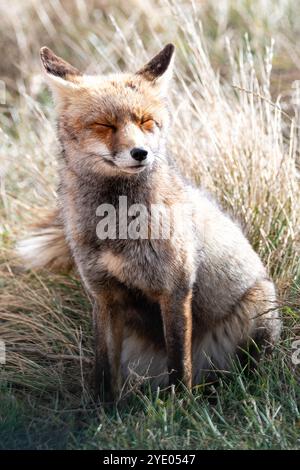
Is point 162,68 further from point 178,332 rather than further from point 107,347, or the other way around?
point 107,347

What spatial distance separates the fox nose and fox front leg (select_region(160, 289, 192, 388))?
2.65 ft

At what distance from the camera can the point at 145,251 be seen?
167 inches

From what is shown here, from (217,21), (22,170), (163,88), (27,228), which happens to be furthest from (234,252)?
(217,21)

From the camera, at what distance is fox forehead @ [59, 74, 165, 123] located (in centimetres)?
409

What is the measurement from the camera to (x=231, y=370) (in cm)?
481

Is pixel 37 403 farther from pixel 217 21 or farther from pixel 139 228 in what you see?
pixel 217 21

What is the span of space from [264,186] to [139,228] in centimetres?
167

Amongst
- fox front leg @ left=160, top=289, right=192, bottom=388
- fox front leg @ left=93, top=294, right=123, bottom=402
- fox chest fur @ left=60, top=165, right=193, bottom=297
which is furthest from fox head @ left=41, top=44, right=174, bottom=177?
fox front leg @ left=93, top=294, right=123, bottom=402

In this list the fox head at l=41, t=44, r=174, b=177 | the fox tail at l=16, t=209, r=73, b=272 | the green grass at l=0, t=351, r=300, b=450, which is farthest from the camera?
the fox tail at l=16, t=209, r=73, b=272

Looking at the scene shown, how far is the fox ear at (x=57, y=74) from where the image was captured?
4242mm

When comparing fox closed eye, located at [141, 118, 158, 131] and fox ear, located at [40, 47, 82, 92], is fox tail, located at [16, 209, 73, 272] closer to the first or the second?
fox ear, located at [40, 47, 82, 92]

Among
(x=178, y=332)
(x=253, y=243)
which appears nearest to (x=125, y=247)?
(x=178, y=332)

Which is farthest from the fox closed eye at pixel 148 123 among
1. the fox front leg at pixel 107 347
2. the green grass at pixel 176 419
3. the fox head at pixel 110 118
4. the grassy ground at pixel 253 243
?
the green grass at pixel 176 419

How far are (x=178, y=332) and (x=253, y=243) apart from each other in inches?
56.2
